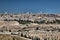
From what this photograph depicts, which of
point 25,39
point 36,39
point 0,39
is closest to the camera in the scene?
point 0,39

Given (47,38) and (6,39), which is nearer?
(6,39)

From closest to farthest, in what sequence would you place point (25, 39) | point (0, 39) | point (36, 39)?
point (0, 39) < point (25, 39) < point (36, 39)

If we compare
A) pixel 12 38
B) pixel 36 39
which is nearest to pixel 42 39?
pixel 36 39

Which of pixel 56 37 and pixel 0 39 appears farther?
pixel 56 37

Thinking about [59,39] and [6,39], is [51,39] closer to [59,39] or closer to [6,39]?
[59,39]

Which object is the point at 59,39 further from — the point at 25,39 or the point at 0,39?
the point at 0,39

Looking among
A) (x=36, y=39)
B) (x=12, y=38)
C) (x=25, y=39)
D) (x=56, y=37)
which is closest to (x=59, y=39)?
(x=56, y=37)

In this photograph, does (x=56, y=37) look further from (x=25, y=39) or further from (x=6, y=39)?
(x=6, y=39)
